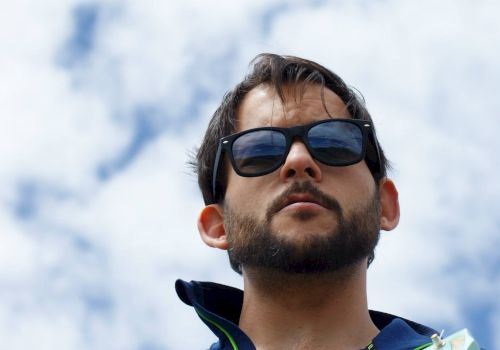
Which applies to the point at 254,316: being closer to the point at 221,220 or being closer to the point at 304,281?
the point at 304,281

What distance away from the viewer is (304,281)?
6.16 meters

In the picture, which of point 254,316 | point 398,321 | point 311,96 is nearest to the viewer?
point 398,321

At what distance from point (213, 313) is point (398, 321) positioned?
1.36 meters

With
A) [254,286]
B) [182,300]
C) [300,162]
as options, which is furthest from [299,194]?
[182,300]

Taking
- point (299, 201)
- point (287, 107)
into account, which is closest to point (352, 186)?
point (299, 201)

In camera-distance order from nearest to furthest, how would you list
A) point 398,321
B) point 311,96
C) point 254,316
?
1. point 398,321
2. point 254,316
3. point 311,96

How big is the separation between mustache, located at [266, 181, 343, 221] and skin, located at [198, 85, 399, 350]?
4 centimetres

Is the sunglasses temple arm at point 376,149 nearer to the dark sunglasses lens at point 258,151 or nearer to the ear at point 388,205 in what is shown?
the ear at point 388,205

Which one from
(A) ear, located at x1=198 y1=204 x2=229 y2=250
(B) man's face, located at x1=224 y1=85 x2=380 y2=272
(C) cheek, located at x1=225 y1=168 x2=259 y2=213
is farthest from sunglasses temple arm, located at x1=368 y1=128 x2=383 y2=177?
(A) ear, located at x1=198 y1=204 x2=229 y2=250

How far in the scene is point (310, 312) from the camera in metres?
6.21

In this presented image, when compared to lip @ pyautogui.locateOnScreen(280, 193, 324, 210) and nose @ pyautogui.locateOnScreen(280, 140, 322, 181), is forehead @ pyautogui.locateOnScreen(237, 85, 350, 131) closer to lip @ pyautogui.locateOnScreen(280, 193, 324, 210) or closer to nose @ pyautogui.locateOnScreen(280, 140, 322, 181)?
nose @ pyautogui.locateOnScreen(280, 140, 322, 181)

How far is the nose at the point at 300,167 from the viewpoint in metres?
6.25

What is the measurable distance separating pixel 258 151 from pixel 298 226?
0.74 meters

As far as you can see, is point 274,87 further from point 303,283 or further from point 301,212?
point 303,283
